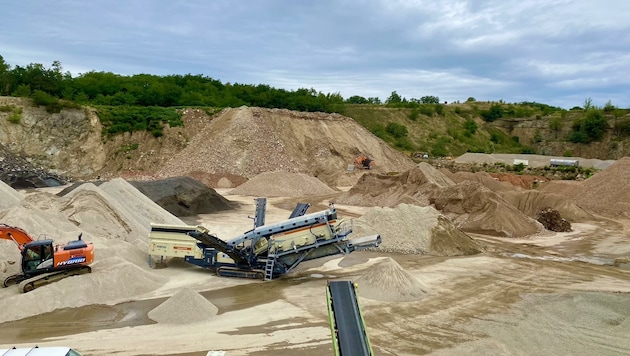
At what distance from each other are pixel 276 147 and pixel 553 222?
2632 centimetres

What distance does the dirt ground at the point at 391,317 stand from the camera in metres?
9.78

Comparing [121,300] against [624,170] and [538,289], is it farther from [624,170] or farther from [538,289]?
[624,170]

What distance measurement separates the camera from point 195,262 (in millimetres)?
15070

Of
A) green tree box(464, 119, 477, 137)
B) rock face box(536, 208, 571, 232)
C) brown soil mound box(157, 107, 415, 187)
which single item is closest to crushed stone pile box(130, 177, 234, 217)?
brown soil mound box(157, 107, 415, 187)

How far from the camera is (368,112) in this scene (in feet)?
249

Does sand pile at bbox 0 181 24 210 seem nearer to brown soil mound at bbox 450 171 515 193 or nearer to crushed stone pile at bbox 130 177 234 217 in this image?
crushed stone pile at bbox 130 177 234 217

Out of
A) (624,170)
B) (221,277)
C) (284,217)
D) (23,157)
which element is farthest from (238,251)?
(23,157)

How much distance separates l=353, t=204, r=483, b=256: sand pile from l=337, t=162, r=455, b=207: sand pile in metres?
8.83

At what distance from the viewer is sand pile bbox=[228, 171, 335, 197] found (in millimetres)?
36219

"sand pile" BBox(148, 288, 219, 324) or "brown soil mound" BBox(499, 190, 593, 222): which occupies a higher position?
"brown soil mound" BBox(499, 190, 593, 222)

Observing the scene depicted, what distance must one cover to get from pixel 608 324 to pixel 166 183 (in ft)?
71.1

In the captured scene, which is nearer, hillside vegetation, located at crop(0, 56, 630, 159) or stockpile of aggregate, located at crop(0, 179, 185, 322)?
stockpile of aggregate, located at crop(0, 179, 185, 322)

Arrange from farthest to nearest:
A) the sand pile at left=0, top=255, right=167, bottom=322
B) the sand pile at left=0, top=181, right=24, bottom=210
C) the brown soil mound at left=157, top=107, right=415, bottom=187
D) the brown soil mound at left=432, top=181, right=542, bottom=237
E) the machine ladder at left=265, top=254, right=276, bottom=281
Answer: the brown soil mound at left=157, top=107, right=415, bottom=187, the brown soil mound at left=432, top=181, right=542, bottom=237, the sand pile at left=0, top=181, right=24, bottom=210, the machine ladder at left=265, top=254, right=276, bottom=281, the sand pile at left=0, top=255, right=167, bottom=322

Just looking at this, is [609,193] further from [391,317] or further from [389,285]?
[391,317]
